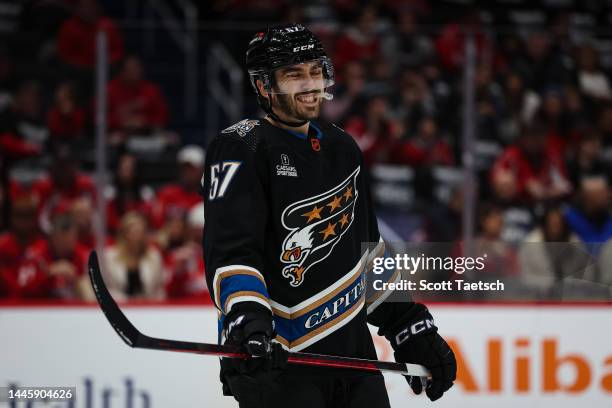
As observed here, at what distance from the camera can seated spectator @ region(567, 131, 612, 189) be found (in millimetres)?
5664

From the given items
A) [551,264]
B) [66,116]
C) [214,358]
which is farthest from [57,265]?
[551,264]

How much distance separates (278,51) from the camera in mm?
2365

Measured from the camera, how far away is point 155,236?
5.35 m

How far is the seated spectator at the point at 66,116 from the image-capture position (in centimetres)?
530

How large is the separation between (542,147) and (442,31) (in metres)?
0.94

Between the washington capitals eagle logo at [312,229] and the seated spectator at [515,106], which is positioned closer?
the washington capitals eagle logo at [312,229]

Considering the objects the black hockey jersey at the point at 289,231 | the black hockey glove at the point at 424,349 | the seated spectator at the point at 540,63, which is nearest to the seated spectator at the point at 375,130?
the seated spectator at the point at 540,63

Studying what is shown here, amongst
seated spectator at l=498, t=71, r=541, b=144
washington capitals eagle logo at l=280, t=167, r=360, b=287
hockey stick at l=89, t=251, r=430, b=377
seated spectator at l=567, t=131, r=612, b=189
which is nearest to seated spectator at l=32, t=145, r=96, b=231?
seated spectator at l=498, t=71, r=541, b=144

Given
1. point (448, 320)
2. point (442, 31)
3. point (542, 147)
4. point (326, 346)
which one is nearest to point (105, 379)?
point (448, 320)

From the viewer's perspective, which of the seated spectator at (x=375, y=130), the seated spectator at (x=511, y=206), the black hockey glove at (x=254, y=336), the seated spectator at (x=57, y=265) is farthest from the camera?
the seated spectator at (x=375, y=130)

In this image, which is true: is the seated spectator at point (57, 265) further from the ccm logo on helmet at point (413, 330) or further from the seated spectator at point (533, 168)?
the ccm logo on helmet at point (413, 330)

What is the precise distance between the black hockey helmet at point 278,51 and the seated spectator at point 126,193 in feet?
9.46

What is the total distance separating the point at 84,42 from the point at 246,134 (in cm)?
320

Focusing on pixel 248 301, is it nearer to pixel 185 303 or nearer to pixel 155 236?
pixel 185 303
